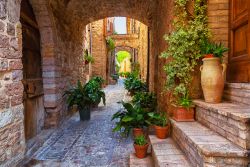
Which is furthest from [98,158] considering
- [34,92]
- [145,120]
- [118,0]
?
[118,0]

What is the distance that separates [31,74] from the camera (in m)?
4.11

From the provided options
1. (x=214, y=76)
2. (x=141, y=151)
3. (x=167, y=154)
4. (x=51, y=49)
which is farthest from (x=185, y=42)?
(x=51, y=49)

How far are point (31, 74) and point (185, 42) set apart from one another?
2909 millimetres

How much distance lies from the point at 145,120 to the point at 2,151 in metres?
1.98

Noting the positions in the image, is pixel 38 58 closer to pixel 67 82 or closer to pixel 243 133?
pixel 67 82

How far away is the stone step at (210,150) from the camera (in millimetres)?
1620

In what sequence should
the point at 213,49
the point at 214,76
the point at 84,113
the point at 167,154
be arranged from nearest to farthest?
the point at 167,154
the point at 214,76
the point at 213,49
the point at 84,113

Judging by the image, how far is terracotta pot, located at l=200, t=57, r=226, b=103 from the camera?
2.48m

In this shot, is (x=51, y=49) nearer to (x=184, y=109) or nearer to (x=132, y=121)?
(x=132, y=121)

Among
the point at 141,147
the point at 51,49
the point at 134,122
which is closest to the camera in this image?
the point at 141,147

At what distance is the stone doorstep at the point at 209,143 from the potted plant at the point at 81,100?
132 inches

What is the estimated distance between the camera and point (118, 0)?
561 cm

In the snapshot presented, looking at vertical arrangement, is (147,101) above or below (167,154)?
above

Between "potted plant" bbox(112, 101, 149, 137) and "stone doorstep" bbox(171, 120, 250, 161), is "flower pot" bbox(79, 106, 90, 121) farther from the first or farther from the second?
"stone doorstep" bbox(171, 120, 250, 161)
